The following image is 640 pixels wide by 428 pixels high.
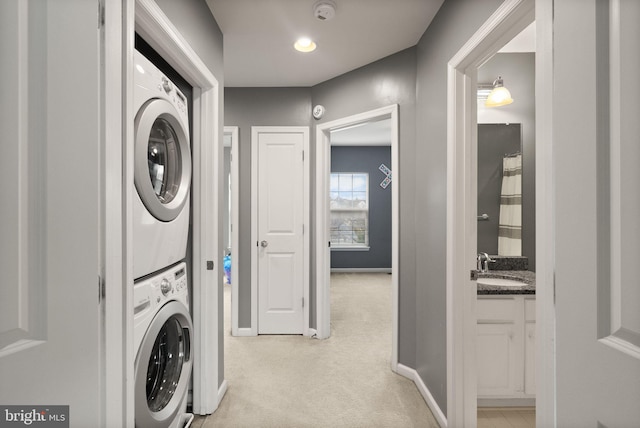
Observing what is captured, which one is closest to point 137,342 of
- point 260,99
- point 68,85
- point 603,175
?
point 68,85

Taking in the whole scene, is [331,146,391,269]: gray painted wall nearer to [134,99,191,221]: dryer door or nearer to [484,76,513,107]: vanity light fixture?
[484,76,513,107]: vanity light fixture

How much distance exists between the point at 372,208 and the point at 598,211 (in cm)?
602

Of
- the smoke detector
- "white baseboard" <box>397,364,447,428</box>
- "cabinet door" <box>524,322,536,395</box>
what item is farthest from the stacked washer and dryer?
"cabinet door" <box>524,322,536,395</box>

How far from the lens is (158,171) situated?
143 centimetres

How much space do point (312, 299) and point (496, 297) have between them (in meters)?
1.80

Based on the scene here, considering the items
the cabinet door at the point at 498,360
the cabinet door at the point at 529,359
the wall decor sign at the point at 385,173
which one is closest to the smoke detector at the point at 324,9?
the cabinet door at the point at 498,360

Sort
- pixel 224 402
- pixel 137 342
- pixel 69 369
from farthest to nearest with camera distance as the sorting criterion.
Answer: pixel 224 402
pixel 137 342
pixel 69 369

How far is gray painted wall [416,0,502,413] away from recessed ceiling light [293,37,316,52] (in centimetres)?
82

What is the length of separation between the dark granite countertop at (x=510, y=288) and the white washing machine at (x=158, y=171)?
1.81 m

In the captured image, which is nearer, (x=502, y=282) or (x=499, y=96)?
(x=502, y=282)

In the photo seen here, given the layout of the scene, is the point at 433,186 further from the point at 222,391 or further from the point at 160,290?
the point at 222,391

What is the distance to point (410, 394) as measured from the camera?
2.16 m

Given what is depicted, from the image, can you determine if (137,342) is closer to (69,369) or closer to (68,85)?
(69,369)

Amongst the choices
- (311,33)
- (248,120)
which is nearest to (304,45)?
(311,33)
